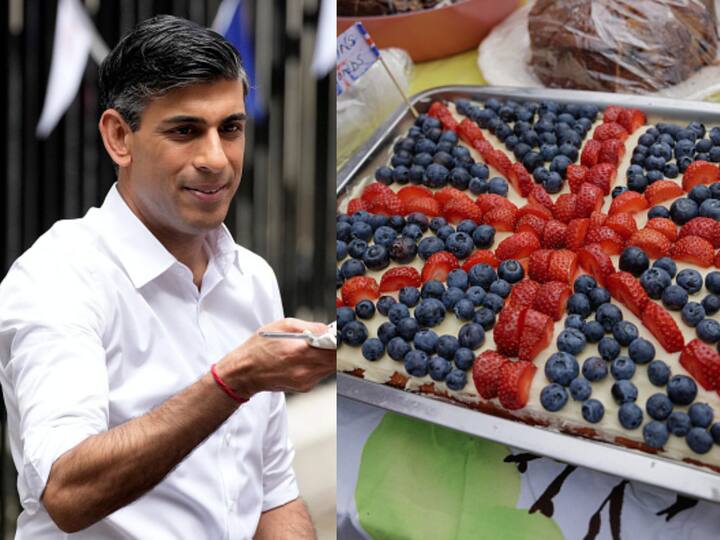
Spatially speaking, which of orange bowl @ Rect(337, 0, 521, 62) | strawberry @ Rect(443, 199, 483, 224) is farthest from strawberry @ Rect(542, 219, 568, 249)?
orange bowl @ Rect(337, 0, 521, 62)

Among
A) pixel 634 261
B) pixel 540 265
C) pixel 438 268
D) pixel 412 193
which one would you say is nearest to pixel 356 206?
pixel 412 193

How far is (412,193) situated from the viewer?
1180mm

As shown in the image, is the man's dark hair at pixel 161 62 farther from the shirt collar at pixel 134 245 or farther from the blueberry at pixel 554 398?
Answer: the blueberry at pixel 554 398

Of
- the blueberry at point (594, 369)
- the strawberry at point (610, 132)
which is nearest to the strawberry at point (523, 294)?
the blueberry at point (594, 369)

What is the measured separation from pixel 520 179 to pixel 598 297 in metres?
0.30

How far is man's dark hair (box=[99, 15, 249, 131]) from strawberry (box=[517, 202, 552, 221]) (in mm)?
490

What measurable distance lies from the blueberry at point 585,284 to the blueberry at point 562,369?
0.10 meters

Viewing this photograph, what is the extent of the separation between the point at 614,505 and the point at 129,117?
0.59 metres

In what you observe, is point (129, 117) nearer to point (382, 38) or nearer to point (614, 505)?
point (614, 505)

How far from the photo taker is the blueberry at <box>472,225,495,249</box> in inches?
41.9

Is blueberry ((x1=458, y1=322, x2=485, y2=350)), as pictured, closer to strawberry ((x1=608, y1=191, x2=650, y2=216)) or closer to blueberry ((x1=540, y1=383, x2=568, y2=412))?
blueberry ((x1=540, y1=383, x2=568, y2=412))

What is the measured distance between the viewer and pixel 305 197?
89cm

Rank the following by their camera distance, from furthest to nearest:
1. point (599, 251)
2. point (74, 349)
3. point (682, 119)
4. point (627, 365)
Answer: point (682, 119) → point (599, 251) → point (627, 365) → point (74, 349)

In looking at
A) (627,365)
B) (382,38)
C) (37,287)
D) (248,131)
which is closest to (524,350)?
(627,365)
